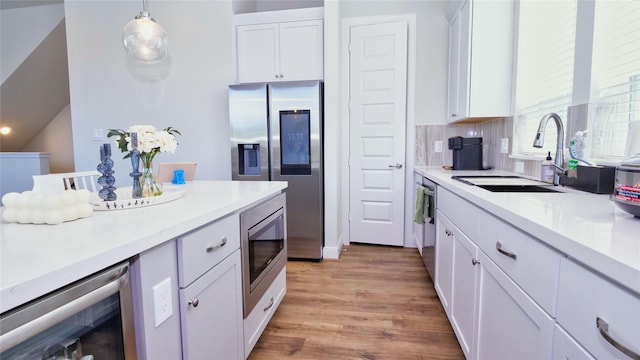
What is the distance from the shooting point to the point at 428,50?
3.36 meters

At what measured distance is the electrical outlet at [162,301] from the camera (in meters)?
0.85

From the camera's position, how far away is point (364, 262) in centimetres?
305

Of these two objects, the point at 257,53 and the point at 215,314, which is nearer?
the point at 215,314

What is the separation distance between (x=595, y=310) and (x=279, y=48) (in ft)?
10.5

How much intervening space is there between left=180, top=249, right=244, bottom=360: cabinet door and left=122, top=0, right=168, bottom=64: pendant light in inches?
77.6

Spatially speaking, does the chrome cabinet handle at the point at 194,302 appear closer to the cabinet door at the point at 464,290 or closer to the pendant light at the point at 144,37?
the cabinet door at the point at 464,290

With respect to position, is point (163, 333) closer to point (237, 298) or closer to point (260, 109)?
point (237, 298)

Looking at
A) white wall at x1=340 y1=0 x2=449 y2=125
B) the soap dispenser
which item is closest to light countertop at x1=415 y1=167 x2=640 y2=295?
the soap dispenser

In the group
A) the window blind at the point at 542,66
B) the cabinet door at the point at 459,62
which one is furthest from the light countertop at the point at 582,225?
the cabinet door at the point at 459,62

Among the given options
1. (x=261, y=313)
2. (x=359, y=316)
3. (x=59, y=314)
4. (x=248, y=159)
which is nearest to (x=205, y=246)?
(x=59, y=314)

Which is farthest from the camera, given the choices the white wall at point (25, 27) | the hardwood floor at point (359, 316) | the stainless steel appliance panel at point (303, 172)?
the white wall at point (25, 27)

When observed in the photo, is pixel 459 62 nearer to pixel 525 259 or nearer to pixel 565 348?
pixel 525 259

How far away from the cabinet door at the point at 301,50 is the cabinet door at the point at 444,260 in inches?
74.9

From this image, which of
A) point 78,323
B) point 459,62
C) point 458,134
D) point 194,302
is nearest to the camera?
point 78,323
